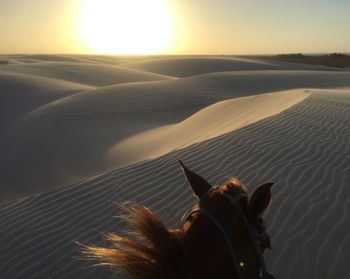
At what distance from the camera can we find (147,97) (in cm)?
2027

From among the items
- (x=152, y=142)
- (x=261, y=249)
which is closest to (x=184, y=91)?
(x=152, y=142)

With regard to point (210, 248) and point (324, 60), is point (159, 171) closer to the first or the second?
point (210, 248)

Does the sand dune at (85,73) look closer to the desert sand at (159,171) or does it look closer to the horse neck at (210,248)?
the desert sand at (159,171)

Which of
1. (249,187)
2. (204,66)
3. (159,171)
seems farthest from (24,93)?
(204,66)

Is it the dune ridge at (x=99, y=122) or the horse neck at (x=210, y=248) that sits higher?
the horse neck at (x=210, y=248)

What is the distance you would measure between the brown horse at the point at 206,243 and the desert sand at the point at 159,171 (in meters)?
2.44

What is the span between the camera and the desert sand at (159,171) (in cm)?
480

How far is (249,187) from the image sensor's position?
6.06m

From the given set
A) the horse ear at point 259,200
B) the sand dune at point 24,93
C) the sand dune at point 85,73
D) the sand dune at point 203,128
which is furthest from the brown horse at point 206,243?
the sand dune at point 85,73

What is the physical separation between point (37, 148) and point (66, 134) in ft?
5.08

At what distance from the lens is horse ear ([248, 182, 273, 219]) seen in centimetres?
199

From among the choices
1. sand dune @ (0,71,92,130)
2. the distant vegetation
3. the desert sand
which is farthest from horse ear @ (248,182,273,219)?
the distant vegetation

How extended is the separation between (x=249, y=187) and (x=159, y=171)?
1.60m

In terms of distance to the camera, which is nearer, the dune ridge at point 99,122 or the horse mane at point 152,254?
the horse mane at point 152,254
